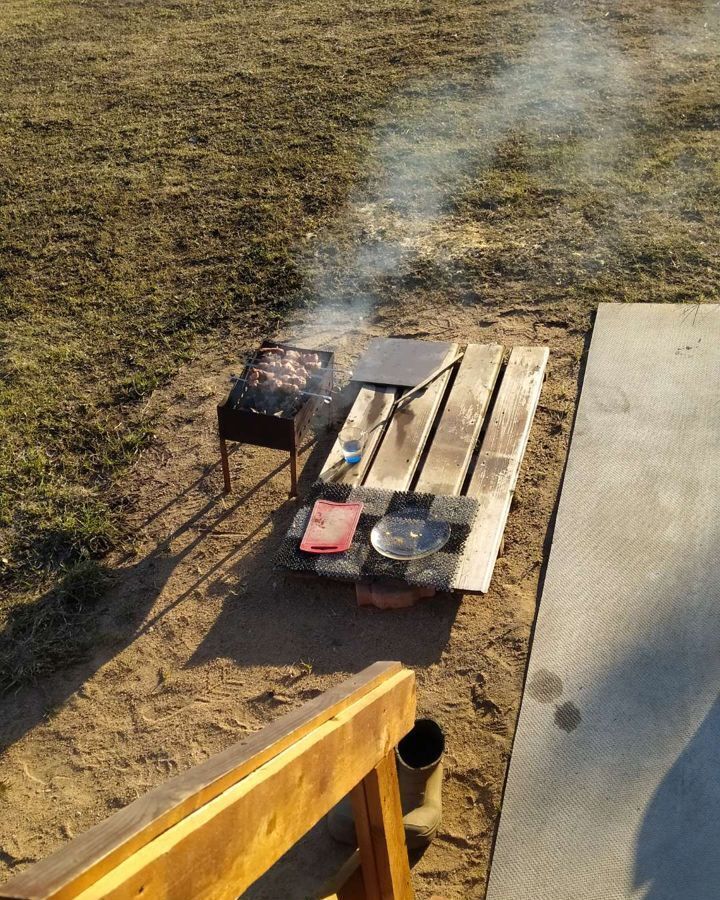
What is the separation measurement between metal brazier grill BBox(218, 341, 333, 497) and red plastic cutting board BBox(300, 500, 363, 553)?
0.26 m

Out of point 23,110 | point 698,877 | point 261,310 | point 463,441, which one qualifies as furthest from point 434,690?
point 23,110

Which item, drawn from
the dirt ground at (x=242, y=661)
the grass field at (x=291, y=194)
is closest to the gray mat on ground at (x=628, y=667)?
the dirt ground at (x=242, y=661)

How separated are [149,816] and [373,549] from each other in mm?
2260

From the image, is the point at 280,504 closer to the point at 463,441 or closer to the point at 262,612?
the point at 262,612

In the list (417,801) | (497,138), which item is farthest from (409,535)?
(497,138)

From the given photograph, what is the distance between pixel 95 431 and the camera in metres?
4.32

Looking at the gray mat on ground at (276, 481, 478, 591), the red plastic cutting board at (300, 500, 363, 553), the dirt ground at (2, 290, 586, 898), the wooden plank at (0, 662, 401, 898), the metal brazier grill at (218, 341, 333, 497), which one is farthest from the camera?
the metal brazier grill at (218, 341, 333, 497)

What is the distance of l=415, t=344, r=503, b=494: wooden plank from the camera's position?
362 cm

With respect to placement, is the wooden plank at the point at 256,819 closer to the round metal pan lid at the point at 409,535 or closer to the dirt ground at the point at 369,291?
the dirt ground at the point at 369,291

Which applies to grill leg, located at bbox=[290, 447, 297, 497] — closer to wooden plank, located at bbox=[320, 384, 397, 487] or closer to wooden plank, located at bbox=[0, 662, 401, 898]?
wooden plank, located at bbox=[320, 384, 397, 487]

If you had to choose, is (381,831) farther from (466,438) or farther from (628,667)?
(466,438)

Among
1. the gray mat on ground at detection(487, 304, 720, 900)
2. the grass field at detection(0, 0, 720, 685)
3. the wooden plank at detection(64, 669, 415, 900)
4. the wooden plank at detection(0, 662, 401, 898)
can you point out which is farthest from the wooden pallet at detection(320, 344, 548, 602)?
the wooden plank at detection(0, 662, 401, 898)

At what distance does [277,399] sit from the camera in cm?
356

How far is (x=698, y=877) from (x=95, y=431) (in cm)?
337
